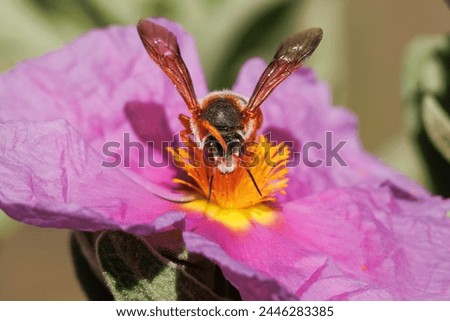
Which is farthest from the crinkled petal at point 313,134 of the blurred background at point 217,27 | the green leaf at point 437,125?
the blurred background at point 217,27

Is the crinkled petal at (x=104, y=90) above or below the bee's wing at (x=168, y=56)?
below

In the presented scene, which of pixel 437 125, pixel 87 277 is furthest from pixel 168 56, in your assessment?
pixel 437 125

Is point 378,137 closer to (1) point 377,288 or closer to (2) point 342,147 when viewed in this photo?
(2) point 342,147

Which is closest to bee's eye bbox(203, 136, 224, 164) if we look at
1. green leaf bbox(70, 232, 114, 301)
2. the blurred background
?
green leaf bbox(70, 232, 114, 301)

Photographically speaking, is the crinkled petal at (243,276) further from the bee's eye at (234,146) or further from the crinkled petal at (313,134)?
the crinkled petal at (313,134)

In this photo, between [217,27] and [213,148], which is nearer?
[213,148]

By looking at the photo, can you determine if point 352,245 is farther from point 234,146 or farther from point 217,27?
point 217,27

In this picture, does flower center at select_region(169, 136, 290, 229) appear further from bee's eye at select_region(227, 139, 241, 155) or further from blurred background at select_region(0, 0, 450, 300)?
blurred background at select_region(0, 0, 450, 300)
